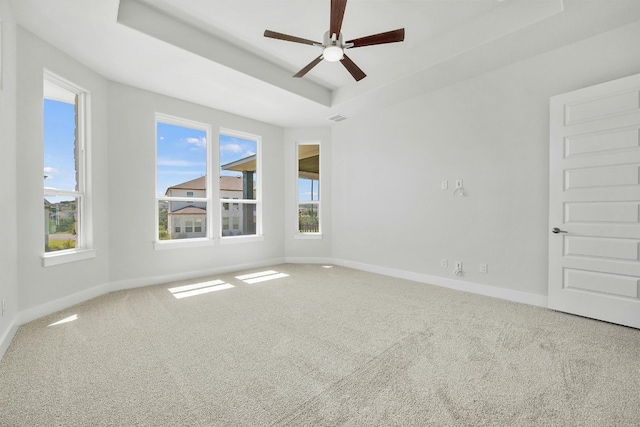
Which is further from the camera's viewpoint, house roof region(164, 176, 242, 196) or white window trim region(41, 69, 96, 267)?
house roof region(164, 176, 242, 196)

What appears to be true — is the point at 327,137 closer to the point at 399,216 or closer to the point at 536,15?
the point at 399,216

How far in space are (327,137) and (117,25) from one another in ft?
12.9

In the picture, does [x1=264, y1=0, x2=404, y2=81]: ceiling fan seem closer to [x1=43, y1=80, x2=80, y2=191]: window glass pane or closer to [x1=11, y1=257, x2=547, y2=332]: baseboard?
[x1=43, y1=80, x2=80, y2=191]: window glass pane

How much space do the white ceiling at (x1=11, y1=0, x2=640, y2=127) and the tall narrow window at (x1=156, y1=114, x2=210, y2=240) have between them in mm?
665

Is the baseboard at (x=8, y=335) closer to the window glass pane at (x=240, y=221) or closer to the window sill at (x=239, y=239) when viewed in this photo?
the window sill at (x=239, y=239)

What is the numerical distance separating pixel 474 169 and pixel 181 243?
4.55 metres

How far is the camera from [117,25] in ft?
9.28

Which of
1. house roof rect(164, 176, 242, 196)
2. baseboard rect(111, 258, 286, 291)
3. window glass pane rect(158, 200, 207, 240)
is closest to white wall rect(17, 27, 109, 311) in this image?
baseboard rect(111, 258, 286, 291)

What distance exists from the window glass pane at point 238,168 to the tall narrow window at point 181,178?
32 cm

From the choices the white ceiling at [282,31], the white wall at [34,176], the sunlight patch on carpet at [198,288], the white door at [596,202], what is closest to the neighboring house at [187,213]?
the sunlight patch on carpet at [198,288]

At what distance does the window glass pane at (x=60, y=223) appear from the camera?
10.7ft

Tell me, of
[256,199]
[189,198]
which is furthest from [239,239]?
[189,198]

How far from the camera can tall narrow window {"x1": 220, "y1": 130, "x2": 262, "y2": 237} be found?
535cm

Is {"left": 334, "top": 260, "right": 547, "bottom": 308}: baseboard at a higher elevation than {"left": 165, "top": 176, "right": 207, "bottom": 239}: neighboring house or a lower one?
lower
